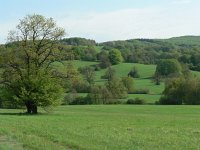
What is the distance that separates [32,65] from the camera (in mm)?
46875

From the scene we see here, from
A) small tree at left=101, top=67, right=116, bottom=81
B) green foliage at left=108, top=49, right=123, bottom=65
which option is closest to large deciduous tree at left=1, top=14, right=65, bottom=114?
small tree at left=101, top=67, right=116, bottom=81

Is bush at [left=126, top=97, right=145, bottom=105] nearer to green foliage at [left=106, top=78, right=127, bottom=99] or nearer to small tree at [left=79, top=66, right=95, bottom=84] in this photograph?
green foliage at [left=106, top=78, right=127, bottom=99]

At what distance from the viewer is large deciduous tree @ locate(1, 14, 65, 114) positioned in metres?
45.4

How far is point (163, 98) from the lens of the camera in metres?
93.6

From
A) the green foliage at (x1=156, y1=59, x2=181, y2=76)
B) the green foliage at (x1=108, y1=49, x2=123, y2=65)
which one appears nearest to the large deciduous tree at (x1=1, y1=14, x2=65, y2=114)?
the green foliage at (x1=156, y1=59, x2=181, y2=76)

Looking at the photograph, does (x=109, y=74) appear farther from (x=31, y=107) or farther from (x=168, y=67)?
(x=31, y=107)

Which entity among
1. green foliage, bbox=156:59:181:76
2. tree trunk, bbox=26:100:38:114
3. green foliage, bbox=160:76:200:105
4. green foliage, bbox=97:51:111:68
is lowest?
green foliage, bbox=160:76:200:105

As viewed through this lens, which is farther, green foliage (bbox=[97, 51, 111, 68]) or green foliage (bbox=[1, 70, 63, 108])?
green foliage (bbox=[97, 51, 111, 68])

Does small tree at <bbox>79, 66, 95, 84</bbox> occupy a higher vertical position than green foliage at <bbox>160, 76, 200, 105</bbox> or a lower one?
higher

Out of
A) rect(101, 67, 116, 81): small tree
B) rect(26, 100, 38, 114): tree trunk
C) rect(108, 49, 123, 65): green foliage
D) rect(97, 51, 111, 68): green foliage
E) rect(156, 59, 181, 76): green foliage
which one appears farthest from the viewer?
rect(108, 49, 123, 65): green foliage

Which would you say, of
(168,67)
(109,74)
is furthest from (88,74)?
(168,67)

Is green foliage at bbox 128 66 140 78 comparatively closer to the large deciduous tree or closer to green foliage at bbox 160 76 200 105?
green foliage at bbox 160 76 200 105

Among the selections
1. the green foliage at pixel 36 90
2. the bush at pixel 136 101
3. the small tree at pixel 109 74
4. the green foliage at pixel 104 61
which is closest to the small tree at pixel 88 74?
the small tree at pixel 109 74

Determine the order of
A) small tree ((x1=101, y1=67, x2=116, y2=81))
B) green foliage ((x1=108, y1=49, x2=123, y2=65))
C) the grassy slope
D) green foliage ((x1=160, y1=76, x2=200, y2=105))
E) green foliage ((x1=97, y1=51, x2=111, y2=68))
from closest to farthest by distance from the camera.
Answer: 1. green foliage ((x1=160, y1=76, x2=200, y2=105))
2. the grassy slope
3. small tree ((x1=101, y1=67, x2=116, y2=81))
4. green foliage ((x1=97, y1=51, x2=111, y2=68))
5. green foliage ((x1=108, y1=49, x2=123, y2=65))
